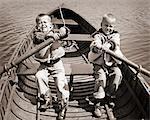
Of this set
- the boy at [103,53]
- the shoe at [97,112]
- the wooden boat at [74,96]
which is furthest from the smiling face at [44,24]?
the shoe at [97,112]

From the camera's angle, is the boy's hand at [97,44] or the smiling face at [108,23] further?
the smiling face at [108,23]

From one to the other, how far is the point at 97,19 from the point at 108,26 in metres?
14.1

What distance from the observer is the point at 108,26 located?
4.86m

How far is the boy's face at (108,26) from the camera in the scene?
4.78 m

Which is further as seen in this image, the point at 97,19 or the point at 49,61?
the point at 97,19

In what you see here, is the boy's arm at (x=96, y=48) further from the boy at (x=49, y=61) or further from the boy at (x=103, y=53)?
the boy at (x=49, y=61)

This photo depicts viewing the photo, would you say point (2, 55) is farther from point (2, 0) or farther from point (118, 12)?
point (2, 0)

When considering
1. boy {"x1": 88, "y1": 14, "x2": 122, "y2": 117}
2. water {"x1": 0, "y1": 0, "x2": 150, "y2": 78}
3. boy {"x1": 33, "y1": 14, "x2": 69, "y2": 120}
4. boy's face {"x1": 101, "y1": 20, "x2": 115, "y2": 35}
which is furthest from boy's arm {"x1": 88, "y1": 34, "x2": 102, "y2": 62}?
water {"x1": 0, "y1": 0, "x2": 150, "y2": 78}

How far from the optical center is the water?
39.7 ft

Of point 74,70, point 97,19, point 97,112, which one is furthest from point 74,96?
point 97,19

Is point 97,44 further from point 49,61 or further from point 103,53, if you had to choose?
point 49,61

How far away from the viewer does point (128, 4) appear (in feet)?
81.7

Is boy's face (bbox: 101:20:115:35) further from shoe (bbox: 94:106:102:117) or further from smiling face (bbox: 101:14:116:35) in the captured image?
shoe (bbox: 94:106:102:117)

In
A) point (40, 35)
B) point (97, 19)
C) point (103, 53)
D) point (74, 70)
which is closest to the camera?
point (40, 35)
